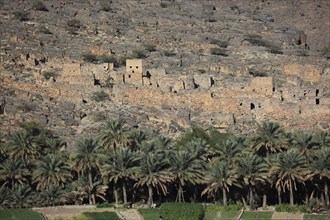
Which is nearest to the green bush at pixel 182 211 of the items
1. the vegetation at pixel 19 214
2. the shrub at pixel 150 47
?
the vegetation at pixel 19 214

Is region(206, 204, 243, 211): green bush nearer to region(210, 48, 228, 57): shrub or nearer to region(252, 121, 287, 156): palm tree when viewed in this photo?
region(252, 121, 287, 156): palm tree

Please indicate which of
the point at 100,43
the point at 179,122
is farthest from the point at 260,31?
the point at 179,122

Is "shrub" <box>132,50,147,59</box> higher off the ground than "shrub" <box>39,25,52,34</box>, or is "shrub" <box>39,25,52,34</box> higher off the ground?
"shrub" <box>39,25,52,34</box>

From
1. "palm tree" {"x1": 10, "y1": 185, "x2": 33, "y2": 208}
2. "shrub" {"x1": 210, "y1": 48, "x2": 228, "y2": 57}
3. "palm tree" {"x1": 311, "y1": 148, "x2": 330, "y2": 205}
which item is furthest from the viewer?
"shrub" {"x1": 210, "y1": 48, "x2": 228, "y2": 57}

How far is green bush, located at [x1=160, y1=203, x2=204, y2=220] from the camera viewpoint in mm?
56531

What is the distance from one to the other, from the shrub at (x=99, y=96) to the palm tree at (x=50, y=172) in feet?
52.0


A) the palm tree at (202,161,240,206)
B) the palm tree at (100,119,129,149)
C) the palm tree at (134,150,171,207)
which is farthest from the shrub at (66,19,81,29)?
the palm tree at (202,161,240,206)

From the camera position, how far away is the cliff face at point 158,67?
74.7m

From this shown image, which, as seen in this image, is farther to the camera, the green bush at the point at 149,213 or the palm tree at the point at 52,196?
the palm tree at the point at 52,196

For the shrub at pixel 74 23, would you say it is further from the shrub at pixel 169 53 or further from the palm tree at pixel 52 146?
the palm tree at pixel 52 146

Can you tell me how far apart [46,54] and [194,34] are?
22028 millimetres

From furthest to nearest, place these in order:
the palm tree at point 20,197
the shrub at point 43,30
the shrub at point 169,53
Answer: the shrub at point 43,30
the shrub at point 169,53
the palm tree at point 20,197

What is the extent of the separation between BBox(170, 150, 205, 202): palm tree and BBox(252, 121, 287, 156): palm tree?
467 cm

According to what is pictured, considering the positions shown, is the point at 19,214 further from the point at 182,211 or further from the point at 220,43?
the point at 220,43
